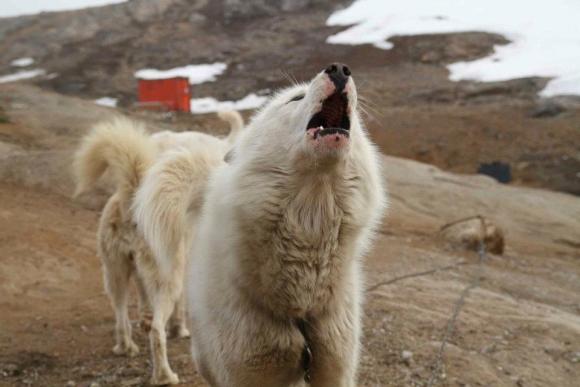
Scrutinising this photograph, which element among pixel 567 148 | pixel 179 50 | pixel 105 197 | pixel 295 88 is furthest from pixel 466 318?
pixel 179 50

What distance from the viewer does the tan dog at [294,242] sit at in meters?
2.60

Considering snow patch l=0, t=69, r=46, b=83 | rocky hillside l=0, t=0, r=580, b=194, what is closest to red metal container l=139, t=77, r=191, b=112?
rocky hillside l=0, t=0, r=580, b=194

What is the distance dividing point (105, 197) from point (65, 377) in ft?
19.9

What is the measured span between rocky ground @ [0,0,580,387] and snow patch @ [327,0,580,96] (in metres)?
1.23

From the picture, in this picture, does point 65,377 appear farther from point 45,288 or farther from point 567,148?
point 567,148

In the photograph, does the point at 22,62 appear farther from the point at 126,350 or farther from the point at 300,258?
the point at 300,258

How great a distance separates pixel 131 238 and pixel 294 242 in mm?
2604

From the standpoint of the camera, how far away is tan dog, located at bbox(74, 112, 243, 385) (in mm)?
4367

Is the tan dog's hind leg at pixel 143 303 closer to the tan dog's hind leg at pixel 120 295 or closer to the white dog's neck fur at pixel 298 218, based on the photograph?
the tan dog's hind leg at pixel 120 295

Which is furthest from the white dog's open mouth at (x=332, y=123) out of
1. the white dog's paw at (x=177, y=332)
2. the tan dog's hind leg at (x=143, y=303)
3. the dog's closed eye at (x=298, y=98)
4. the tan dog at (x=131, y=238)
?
the white dog's paw at (x=177, y=332)

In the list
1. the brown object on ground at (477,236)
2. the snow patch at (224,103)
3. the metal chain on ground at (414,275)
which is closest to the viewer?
the metal chain on ground at (414,275)

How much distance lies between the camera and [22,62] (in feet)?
120

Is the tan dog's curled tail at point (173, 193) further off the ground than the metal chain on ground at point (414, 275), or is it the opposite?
the tan dog's curled tail at point (173, 193)

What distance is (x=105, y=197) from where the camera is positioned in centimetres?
1030
